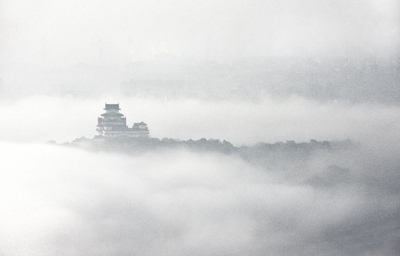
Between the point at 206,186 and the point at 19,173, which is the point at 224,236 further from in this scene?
the point at 19,173

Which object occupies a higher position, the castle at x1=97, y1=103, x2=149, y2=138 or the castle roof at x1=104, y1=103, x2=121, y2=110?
the castle roof at x1=104, y1=103, x2=121, y2=110

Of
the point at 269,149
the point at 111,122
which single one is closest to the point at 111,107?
the point at 111,122

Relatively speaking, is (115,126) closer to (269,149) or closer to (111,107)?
(111,107)

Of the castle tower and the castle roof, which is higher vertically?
the castle roof

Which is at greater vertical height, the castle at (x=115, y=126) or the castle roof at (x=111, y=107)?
the castle roof at (x=111, y=107)

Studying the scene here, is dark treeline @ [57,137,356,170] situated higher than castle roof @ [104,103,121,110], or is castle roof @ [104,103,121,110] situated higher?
castle roof @ [104,103,121,110]

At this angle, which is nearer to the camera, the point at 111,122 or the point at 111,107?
the point at 111,107

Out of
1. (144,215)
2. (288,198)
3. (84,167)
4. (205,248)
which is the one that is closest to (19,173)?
(84,167)

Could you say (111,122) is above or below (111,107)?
below
